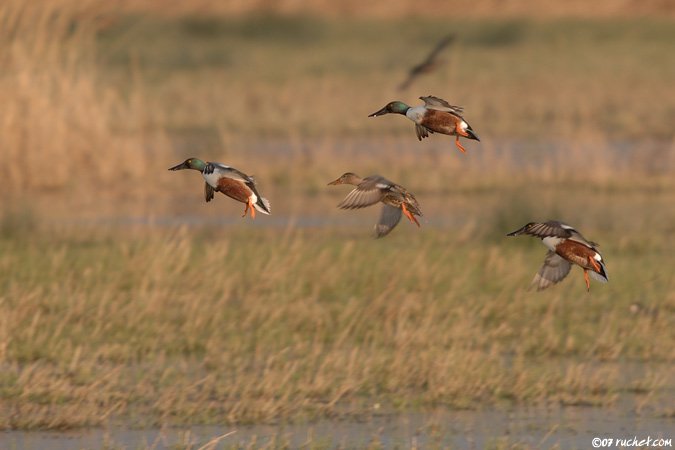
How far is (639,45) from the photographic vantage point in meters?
31.0

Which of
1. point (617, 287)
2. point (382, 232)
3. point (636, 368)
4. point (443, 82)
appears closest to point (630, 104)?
point (443, 82)

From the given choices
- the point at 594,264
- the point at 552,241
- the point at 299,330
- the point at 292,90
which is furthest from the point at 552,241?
the point at 292,90

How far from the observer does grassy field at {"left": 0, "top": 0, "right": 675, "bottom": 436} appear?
7941mm

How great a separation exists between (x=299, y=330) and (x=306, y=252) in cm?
229

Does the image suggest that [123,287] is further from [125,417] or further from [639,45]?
[639,45]

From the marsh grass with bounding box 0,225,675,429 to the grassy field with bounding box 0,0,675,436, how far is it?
0.02 m

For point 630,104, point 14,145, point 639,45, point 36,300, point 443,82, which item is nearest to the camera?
point 36,300

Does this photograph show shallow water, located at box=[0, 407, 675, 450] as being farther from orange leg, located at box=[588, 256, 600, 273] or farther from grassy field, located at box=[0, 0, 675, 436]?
orange leg, located at box=[588, 256, 600, 273]

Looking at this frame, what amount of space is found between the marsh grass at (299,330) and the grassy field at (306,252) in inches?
0.8

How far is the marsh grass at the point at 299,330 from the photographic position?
25.3 ft

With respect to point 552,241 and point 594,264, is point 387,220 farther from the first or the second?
point 594,264

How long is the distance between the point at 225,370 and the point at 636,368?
7.65 ft

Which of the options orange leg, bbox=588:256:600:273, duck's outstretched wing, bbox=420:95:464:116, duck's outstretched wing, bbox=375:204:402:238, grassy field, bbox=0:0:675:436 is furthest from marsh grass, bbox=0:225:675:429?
orange leg, bbox=588:256:600:273

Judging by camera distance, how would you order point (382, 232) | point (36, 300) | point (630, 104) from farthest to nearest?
point (630, 104)
point (36, 300)
point (382, 232)
